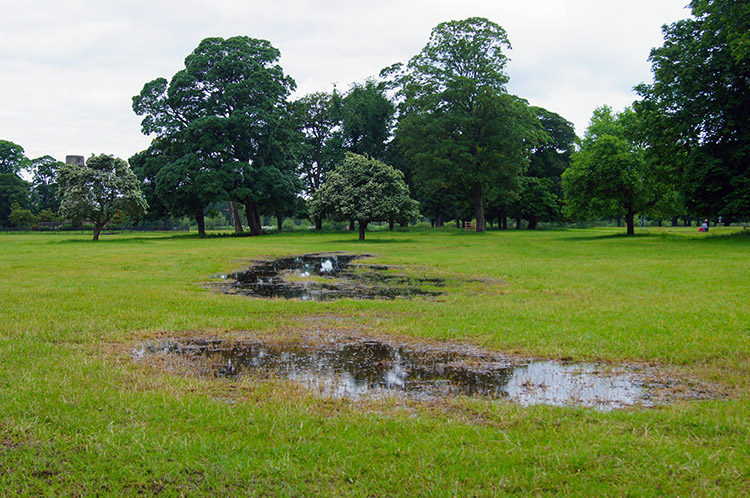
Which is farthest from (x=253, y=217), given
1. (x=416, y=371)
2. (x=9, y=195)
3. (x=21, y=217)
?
(x=9, y=195)

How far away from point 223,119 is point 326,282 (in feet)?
119

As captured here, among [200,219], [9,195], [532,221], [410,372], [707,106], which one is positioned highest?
[707,106]

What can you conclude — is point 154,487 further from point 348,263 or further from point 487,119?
point 487,119

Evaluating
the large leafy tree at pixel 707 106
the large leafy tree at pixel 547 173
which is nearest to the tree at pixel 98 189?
the large leafy tree at pixel 707 106

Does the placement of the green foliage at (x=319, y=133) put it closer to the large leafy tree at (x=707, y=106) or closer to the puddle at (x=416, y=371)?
the large leafy tree at (x=707, y=106)

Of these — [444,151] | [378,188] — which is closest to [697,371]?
[378,188]

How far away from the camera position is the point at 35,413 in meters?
4.43

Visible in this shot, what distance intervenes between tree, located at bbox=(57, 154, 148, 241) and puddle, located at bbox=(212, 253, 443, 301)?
2644 centimetres

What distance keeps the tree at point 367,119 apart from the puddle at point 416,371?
56.8 metres

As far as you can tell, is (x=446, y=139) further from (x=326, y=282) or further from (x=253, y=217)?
(x=326, y=282)

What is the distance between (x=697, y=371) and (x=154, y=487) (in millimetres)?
5681

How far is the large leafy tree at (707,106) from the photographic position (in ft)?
91.0

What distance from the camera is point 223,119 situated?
152 ft

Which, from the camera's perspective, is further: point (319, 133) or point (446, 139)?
point (319, 133)
